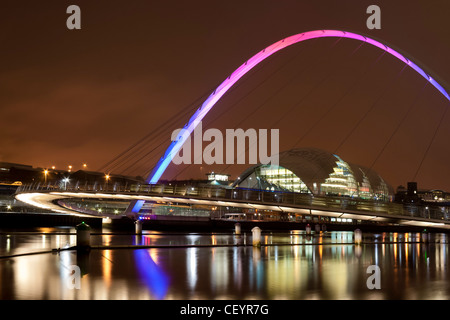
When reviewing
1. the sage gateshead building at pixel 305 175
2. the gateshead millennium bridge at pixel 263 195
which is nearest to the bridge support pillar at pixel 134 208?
the gateshead millennium bridge at pixel 263 195

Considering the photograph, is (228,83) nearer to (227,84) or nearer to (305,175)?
(227,84)

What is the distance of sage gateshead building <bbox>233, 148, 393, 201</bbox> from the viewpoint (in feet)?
372

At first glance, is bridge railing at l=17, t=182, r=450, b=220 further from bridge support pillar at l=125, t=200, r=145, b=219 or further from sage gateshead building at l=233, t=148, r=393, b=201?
sage gateshead building at l=233, t=148, r=393, b=201

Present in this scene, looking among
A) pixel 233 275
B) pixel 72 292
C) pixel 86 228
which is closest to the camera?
pixel 72 292

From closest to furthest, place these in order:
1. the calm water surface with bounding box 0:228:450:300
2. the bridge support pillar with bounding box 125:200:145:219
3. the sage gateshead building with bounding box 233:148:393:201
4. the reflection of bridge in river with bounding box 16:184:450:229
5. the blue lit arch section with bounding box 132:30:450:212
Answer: the calm water surface with bounding box 0:228:450:300 → the reflection of bridge in river with bounding box 16:184:450:229 → the blue lit arch section with bounding box 132:30:450:212 → the bridge support pillar with bounding box 125:200:145:219 → the sage gateshead building with bounding box 233:148:393:201

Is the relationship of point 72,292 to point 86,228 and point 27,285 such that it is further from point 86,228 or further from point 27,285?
point 86,228

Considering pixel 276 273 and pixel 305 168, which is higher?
pixel 305 168

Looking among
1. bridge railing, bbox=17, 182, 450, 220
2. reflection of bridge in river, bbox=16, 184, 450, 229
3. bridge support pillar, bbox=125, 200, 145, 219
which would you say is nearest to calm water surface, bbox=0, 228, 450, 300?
reflection of bridge in river, bbox=16, 184, 450, 229

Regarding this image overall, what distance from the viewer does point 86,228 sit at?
72.0 ft

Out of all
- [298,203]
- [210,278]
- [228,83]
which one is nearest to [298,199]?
[298,203]

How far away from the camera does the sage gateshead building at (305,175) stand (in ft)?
372
